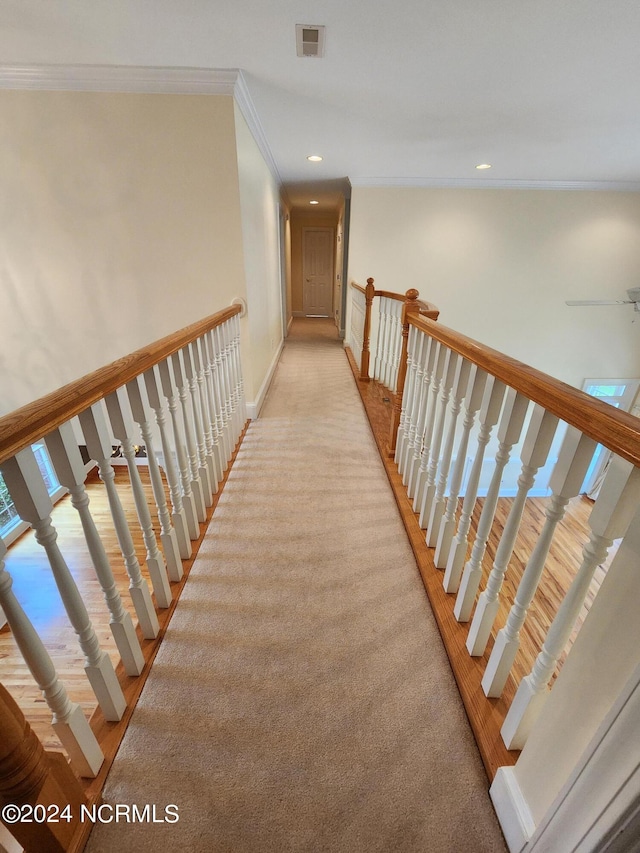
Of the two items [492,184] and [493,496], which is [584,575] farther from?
[492,184]

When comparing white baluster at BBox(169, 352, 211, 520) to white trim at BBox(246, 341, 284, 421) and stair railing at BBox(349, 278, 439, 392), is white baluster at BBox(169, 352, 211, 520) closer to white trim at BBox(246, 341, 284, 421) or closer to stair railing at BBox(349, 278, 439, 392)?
white trim at BBox(246, 341, 284, 421)

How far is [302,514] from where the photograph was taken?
1735 mm

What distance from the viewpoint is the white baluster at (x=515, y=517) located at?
0.72m

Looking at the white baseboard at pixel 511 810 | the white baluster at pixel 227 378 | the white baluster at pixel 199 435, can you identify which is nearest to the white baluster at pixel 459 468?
the white baseboard at pixel 511 810

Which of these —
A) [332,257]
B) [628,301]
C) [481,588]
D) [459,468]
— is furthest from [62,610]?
[332,257]

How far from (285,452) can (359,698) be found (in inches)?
58.5

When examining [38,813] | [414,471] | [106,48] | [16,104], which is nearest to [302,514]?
[414,471]

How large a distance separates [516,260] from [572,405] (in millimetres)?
5456

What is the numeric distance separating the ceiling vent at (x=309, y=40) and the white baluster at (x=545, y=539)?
2254mm

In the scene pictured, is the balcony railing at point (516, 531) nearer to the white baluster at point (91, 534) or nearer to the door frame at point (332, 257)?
the white baluster at point (91, 534)

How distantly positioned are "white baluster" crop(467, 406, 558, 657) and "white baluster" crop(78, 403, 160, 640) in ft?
3.00

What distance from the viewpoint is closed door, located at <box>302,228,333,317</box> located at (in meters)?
8.09

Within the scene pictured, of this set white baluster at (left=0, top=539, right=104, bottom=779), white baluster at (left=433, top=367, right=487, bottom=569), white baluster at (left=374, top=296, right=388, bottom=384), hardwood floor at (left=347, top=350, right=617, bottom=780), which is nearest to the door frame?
hardwood floor at (left=347, top=350, right=617, bottom=780)

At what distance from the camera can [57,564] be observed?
2.39 ft
